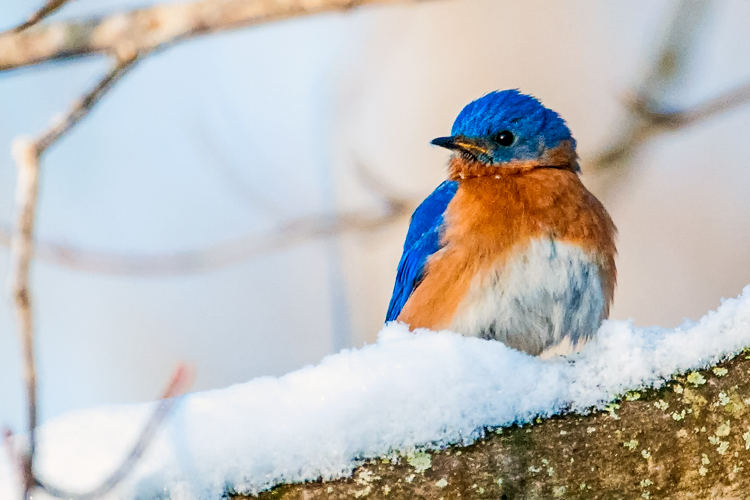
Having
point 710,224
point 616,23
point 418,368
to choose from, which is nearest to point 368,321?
point 710,224

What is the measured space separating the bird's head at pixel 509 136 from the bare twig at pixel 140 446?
6.39 feet

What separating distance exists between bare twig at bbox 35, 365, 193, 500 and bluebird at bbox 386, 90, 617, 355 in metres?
1.38

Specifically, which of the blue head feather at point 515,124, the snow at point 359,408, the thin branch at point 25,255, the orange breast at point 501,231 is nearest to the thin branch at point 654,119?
the blue head feather at point 515,124

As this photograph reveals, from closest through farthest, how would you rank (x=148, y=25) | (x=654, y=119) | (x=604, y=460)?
(x=604, y=460) → (x=148, y=25) → (x=654, y=119)

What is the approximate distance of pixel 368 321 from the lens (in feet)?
19.9

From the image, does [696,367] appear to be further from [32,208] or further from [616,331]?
[32,208]

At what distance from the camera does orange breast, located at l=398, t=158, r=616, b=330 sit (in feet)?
9.63

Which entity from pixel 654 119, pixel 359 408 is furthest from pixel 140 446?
pixel 654 119

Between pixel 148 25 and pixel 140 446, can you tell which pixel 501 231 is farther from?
pixel 140 446

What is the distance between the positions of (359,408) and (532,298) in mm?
1188

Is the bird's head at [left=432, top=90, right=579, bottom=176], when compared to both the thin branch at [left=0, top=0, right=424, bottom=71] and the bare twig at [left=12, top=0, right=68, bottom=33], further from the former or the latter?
the bare twig at [left=12, top=0, right=68, bottom=33]

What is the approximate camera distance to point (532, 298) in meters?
2.86

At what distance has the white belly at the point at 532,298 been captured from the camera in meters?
2.86

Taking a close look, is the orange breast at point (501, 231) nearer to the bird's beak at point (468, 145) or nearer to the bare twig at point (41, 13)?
the bird's beak at point (468, 145)
